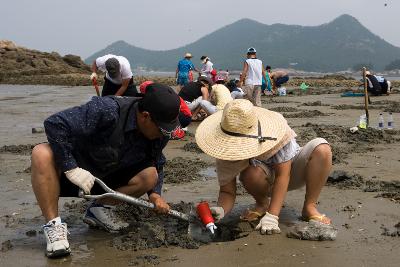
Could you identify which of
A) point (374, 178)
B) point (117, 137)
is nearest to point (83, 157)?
point (117, 137)

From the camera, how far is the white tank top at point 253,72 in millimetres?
11938

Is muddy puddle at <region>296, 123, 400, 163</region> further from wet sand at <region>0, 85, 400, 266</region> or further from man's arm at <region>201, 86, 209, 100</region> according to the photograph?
man's arm at <region>201, 86, 209, 100</region>

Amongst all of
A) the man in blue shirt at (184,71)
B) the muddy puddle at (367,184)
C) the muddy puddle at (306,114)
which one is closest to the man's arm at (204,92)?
the muddy puddle at (306,114)

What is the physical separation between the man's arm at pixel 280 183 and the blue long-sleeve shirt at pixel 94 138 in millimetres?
804

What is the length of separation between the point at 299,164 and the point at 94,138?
4.65 ft

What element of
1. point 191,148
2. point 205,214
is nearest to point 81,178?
point 205,214

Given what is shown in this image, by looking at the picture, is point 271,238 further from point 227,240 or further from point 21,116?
point 21,116

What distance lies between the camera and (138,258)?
2988 millimetres

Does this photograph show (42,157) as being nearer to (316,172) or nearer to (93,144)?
(93,144)

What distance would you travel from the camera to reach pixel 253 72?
12.0m

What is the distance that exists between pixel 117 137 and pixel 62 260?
78cm

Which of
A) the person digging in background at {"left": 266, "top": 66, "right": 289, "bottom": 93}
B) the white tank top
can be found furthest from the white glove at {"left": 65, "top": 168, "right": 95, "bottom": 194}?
the person digging in background at {"left": 266, "top": 66, "right": 289, "bottom": 93}

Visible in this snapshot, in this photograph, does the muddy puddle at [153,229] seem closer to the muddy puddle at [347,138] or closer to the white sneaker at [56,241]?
the white sneaker at [56,241]

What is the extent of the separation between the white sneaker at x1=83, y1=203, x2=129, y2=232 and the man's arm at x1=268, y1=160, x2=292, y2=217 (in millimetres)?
1045
